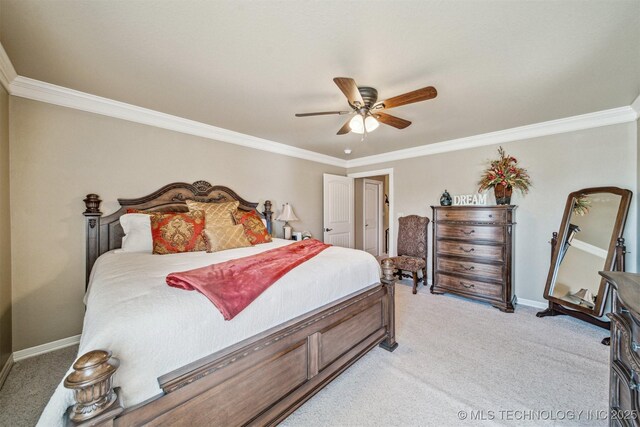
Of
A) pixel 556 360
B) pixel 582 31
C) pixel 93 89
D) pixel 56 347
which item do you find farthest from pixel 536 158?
pixel 56 347

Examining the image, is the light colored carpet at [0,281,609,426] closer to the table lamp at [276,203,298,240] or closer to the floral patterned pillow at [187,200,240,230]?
the floral patterned pillow at [187,200,240,230]

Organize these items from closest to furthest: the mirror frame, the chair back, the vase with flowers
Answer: the mirror frame, the vase with flowers, the chair back

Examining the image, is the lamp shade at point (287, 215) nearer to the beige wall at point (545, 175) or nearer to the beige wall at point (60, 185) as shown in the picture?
the beige wall at point (60, 185)

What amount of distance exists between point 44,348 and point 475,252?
16.5 feet

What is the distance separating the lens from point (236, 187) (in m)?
3.71

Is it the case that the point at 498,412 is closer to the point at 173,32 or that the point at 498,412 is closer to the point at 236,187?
the point at 173,32

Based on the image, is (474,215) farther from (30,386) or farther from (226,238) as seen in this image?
(30,386)

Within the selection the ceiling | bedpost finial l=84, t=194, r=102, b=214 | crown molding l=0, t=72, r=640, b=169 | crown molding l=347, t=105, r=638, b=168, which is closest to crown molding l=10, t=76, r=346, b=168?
crown molding l=0, t=72, r=640, b=169

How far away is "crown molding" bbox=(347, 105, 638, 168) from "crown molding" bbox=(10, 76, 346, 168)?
2394mm

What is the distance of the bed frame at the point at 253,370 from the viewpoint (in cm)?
82

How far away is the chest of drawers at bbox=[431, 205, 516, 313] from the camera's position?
3.22 metres

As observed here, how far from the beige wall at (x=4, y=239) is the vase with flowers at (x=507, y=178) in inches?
206

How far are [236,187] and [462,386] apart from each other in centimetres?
346

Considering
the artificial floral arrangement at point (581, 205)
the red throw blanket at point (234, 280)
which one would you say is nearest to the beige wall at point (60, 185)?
the red throw blanket at point (234, 280)
